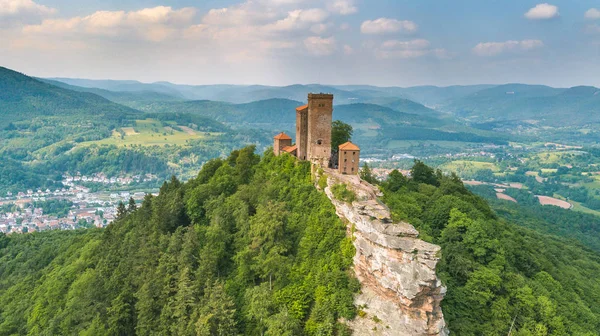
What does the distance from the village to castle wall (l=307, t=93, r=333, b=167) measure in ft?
270

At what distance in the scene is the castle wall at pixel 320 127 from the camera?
159 feet

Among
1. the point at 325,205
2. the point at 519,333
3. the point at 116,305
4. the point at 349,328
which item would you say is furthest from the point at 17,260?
the point at 519,333

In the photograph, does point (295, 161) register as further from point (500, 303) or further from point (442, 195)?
point (500, 303)

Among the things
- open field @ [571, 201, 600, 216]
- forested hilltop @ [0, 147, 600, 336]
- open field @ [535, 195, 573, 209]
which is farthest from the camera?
open field @ [535, 195, 573, 209]

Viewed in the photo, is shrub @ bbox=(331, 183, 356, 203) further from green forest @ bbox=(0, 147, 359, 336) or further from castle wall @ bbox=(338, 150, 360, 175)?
castle wall @ bbox=(338, 150, 360, 175)

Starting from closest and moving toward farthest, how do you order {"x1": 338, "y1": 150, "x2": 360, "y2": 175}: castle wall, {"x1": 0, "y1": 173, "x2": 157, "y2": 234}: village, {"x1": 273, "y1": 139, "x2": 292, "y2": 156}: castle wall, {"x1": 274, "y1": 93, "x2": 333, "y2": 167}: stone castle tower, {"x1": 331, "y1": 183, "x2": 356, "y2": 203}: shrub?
{"x1": 331, "y1": 183, "x2": 356, "y2": 203}: shrub < {"x1": 338, "y1": 150, "x2": 360, "y2": 175}: castle wall < {"x1": 274, "y1": 93, "x2": 333, "y2": 167}: stone castle tower < {"x1": 273, "y1": 139, "x2": 292, "y2": 156}: castle wall < {"x1": 0, "y1": 173, "x2": 157, "y2": 234}: village

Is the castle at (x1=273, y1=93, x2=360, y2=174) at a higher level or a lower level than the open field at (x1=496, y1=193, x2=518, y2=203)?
higher

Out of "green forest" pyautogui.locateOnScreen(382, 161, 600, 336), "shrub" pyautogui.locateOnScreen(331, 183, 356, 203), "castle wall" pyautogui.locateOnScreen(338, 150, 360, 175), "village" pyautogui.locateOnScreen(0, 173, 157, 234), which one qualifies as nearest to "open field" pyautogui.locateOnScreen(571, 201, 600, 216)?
"green forest" pyautogui.locateOnScreen(382, 161, 600, 336)

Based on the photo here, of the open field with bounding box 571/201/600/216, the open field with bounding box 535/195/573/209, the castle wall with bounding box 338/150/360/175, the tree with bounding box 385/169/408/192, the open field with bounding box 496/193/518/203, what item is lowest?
the open field with bounding box 571/201/600/216

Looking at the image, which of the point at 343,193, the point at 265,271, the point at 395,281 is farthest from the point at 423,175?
the point at 265,271

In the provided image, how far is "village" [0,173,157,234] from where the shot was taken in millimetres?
130875

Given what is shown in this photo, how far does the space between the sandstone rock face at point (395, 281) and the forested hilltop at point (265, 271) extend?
3.79 feet

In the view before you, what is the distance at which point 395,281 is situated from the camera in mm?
30922

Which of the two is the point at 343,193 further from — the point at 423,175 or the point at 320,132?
the point at 423,175
